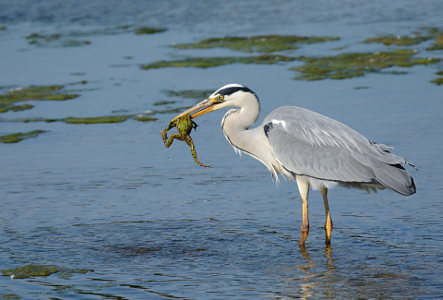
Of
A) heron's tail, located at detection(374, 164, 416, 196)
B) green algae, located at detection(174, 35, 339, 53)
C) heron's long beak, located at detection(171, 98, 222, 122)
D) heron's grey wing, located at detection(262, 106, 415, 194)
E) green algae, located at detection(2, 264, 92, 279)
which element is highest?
green algae, located at detection(174, 35, 339, 53)

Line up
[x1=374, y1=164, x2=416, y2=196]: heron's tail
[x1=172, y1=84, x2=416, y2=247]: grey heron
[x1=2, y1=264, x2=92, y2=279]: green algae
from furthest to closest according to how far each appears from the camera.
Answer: [x1=172, y1=84, x2=416, y2=247]: grey heron
[x1=374, y1=164, x2=416, y2=196]: heron's tail
[x1=2, y1=264, x2=92, y2=279]: green algae

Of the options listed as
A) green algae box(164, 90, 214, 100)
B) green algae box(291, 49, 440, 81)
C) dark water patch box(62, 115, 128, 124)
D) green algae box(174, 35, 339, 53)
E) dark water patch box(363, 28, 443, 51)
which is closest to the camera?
dark water patch box(62, 115, 128, 124)

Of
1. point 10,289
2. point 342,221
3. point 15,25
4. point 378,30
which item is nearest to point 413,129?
point 342,221

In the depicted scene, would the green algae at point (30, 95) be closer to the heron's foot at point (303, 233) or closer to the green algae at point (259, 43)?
the green algae at point (259, 43)

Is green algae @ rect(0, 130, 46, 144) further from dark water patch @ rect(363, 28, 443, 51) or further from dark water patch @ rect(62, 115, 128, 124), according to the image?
dark water patch @ rect(363, 28, 443, 51)

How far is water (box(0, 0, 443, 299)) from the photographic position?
266 inches

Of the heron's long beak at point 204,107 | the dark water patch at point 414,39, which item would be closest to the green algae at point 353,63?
the dark water patch at point 414,39

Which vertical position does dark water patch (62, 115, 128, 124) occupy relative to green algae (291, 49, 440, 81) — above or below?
below

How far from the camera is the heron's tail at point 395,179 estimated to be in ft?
23.8

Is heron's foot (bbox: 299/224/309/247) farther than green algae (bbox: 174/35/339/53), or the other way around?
green algae (bbox: 174/35/339/53)

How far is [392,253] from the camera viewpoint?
23.9 feet

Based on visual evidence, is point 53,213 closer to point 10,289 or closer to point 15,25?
point 10,289

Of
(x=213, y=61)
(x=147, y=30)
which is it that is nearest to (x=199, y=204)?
(x=213, y=61)

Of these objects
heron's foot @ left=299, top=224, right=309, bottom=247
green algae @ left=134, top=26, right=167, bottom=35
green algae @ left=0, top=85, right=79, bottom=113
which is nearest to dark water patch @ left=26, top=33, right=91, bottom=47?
green algae @ left=134, top=26, right=167, bottom=35
